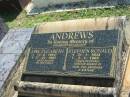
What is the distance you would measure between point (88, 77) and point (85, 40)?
2.39 ft

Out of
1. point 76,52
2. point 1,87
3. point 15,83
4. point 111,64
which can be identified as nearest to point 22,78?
point 15,83

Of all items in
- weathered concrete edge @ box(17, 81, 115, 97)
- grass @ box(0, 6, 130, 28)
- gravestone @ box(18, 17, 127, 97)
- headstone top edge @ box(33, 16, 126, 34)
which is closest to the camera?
weathered concrete edge @ box(17, 81, 115, 97)

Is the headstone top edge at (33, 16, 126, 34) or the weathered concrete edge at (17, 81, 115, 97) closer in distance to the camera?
the weathered concrete edge at (17, 81, 115, 97)

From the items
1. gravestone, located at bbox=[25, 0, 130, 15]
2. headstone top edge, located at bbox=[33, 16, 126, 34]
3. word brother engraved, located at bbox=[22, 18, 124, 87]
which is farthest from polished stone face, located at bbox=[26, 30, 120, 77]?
gravestone, located at bbox=[25, 0, 130, 15]

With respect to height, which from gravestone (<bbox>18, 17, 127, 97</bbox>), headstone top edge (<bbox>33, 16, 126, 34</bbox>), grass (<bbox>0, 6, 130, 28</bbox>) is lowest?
grass (<bbox>0, 6, 130, 28</bbox>)

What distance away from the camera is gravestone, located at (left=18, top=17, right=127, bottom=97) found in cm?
513

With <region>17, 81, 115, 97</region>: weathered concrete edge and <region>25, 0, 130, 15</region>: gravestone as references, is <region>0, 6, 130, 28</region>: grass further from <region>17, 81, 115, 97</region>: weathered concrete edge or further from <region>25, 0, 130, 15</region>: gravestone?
<region>17, 81, 115, 97</region>: weathered concrete edge

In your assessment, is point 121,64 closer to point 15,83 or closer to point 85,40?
point 85,40

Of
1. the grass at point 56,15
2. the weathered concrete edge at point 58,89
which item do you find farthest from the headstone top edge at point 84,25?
the grass at point 56,15

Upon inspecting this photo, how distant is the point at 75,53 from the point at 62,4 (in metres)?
5.20

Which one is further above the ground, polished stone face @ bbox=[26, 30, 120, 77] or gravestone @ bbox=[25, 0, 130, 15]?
polished stone face @ bbox=[26, 30, 120, 77]

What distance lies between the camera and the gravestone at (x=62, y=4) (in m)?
9.56

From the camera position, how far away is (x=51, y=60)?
223 inches

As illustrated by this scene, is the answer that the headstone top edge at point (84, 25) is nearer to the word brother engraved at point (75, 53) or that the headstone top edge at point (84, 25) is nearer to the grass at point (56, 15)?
the word brother engraved at point (75, 53)
